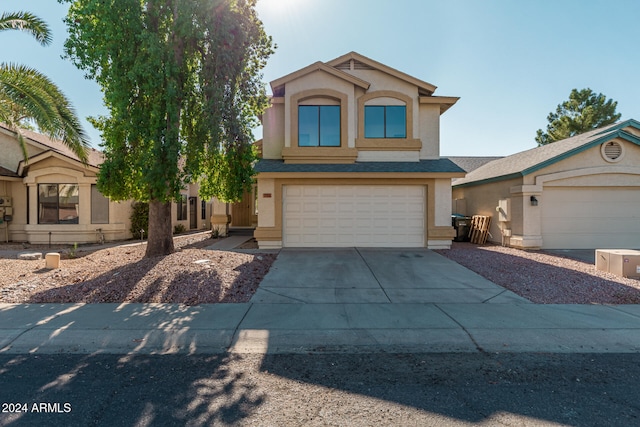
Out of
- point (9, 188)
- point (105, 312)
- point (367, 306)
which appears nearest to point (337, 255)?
point (367, 306)

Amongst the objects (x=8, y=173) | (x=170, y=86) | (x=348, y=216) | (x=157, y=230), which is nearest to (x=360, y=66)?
(x=348, y=216)

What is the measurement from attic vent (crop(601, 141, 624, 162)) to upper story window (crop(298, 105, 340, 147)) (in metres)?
10.3

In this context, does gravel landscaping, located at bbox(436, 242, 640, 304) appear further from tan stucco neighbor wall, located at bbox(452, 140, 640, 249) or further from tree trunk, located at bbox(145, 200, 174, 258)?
tree trunk, located at bbox(145, 200, 174, 258)

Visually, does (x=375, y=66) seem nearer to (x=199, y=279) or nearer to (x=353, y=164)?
(x=353, y=164)

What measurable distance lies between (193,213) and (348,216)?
13159 millimetres

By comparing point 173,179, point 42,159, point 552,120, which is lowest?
point 173,179

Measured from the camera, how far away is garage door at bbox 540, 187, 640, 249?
40.2 feet

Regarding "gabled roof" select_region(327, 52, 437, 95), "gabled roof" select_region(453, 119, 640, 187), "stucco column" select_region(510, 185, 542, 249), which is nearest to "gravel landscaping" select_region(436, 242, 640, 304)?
"stucco column" select_region(510, 185, 542, 249)

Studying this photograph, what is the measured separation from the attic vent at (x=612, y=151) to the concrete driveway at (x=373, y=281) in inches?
317

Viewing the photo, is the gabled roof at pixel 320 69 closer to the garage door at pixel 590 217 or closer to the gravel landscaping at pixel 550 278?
the gravel landscaping at pixel 550 278

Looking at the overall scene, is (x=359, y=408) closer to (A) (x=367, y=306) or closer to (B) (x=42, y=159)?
(A) (x=367, y=306)

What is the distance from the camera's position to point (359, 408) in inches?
124

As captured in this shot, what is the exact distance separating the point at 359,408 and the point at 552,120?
138ft

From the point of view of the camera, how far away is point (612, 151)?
1218 centimetres
